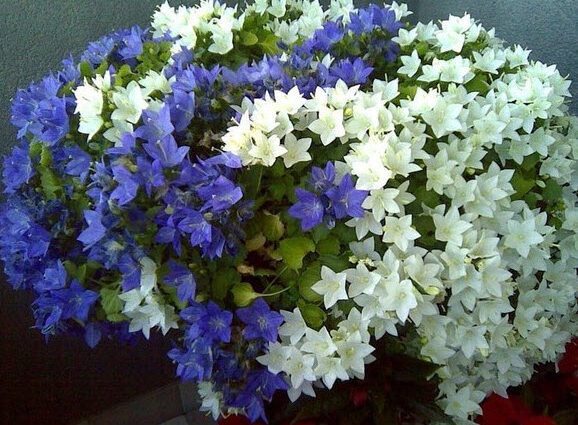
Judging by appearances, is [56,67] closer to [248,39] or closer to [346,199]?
[248,39]

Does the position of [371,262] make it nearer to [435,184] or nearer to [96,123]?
[435,184]

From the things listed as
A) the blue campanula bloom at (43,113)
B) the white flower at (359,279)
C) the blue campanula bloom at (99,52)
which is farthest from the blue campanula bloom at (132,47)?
the white flower at (359,279)

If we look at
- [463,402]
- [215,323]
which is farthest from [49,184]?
[463,402]

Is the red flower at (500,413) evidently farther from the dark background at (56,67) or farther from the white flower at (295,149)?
the dark background at (56,67)

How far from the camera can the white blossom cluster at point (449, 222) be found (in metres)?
0.86

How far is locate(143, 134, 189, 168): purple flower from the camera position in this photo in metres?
0.84

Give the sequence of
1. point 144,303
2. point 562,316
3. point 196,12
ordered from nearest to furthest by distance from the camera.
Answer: point 144,303
point 562,316
point 196,12

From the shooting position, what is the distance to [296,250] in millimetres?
881

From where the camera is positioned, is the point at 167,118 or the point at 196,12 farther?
the point at 196,12

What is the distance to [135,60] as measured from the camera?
1.16 meters

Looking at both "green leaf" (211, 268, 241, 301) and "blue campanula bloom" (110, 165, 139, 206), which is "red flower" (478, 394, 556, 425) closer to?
"green leaf" (211, 268, 241, 301)

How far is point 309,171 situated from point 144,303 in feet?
0.90

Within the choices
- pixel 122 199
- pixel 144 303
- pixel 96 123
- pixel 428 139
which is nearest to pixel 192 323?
pixel 144 303

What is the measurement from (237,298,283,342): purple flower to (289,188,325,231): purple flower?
0.11 metres
